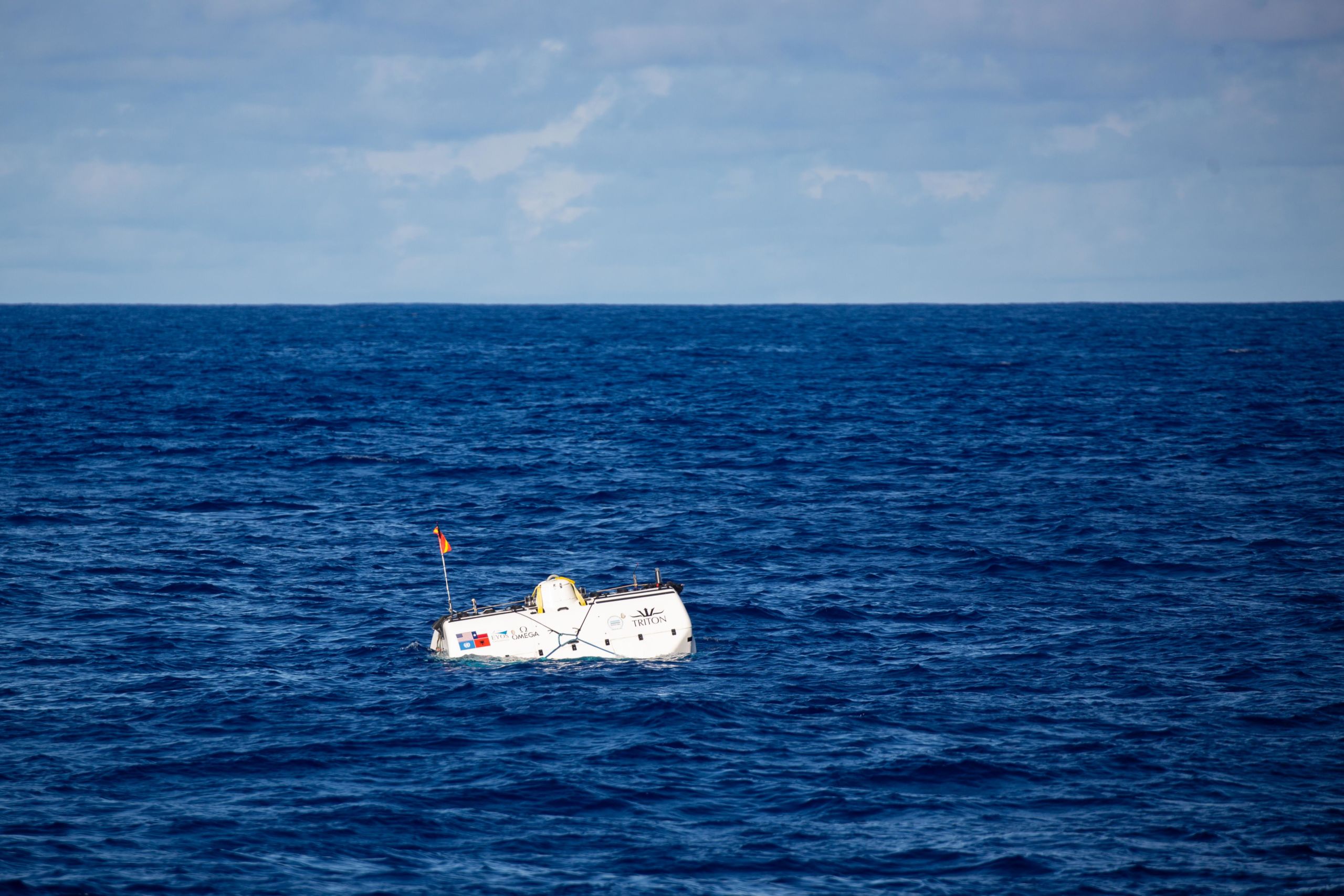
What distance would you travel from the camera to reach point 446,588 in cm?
4209

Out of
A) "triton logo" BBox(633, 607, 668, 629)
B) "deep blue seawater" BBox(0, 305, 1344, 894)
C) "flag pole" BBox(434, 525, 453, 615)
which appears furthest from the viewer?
"flag pole" BBox(434, 525, 453, 615)

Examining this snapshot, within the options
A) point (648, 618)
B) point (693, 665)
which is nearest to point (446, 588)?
point (648, 618)

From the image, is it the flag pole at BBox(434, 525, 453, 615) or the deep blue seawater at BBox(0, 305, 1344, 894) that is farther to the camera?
the flag pole at BBox(434, 525, 453, 615)

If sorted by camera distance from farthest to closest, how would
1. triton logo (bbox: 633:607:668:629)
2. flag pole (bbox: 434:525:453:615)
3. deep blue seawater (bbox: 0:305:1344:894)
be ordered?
flag pole (bbox: 434:525:453:615)
triton logo (bbox: 633:607:668:629)
deep blue seawater (bbox: 0:305:1344:894)

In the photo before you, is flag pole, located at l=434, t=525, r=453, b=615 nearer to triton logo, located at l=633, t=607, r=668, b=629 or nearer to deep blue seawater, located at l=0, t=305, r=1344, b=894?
deep blue seawater, located at l=0, t=305, r=1344, b=894

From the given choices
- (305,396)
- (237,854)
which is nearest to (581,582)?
(237,854)

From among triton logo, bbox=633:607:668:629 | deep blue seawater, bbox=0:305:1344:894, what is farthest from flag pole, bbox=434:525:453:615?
triton logo, bbox=633:607:668:629

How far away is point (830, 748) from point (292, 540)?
30.2m

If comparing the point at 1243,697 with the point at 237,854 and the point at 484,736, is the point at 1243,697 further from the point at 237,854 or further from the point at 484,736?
the point at 237,854

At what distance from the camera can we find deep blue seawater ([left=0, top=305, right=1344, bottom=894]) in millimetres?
25578

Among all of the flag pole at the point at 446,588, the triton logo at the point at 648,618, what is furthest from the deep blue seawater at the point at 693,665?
the triton logo at the point at 648,618

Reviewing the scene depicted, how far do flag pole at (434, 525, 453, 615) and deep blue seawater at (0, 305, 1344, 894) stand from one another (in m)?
0.51

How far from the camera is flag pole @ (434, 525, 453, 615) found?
39.3 m

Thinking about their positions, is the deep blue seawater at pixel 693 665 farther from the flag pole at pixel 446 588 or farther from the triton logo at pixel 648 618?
the triton logo at pixel 648 618
